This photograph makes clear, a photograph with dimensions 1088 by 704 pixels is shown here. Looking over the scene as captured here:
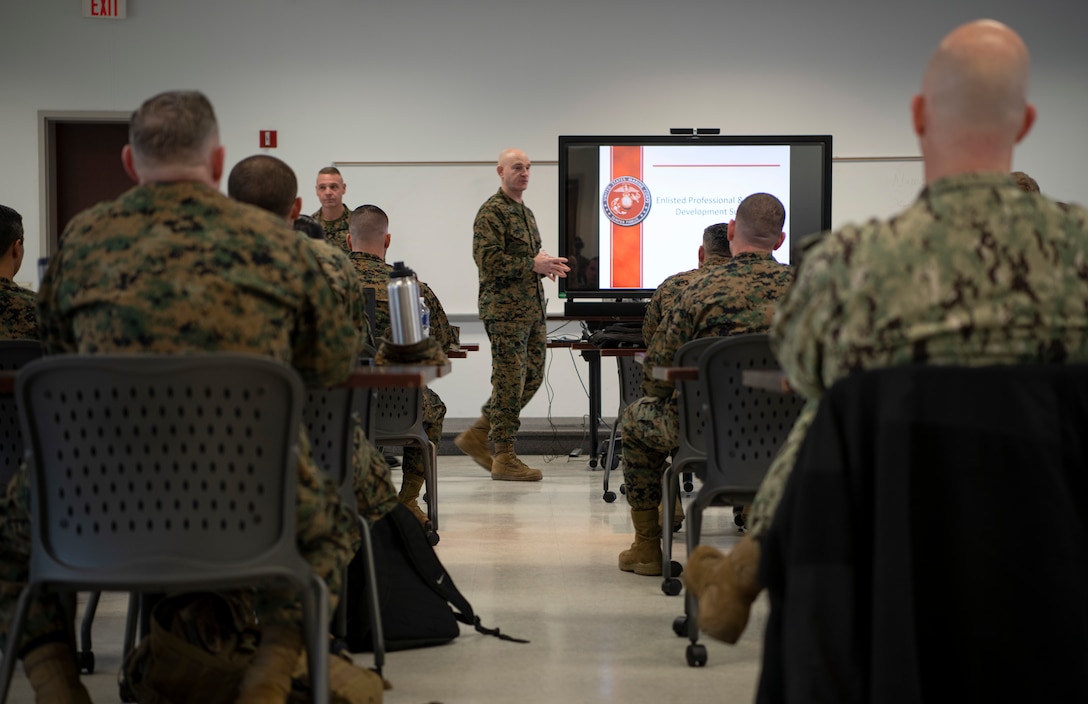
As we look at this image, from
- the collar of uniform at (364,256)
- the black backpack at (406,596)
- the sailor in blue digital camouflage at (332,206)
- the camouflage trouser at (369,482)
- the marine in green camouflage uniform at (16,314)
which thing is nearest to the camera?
the camouflage trouser at (369,482)

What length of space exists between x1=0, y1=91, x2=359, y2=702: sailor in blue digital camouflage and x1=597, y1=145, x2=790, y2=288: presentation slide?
5.21 m

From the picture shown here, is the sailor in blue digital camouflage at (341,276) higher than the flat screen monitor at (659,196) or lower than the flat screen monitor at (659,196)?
lower

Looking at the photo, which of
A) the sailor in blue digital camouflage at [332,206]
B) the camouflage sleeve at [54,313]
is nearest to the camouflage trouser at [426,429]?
the sailor in blue digital camouflage at [332,206]

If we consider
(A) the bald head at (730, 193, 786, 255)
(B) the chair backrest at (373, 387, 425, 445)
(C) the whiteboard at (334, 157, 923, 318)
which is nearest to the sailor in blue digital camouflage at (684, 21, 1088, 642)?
(A) the bald head at (730, 193, 786, 255)

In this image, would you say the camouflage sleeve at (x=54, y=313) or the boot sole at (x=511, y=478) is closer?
the camouflage sleeve at (x=54, y=313)

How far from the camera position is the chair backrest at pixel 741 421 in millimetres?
2654

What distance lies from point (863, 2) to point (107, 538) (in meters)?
7.74

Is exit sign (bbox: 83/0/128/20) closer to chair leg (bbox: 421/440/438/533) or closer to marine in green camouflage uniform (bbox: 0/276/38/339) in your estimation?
chair leg (bbox: 421/440/438/533)

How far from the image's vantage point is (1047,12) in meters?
8.20

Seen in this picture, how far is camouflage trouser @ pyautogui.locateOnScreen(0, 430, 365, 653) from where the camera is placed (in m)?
1.81

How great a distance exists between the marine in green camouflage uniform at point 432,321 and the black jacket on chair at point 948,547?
3.17 meters

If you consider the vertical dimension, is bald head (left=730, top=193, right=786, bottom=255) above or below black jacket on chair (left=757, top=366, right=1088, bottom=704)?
above

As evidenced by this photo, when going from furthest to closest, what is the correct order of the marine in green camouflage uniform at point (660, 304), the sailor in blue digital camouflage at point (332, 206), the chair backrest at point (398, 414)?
the sailor in blue digital camouflage at point (332, 206), the marine in green camouflage uniform at point (660, 304), the chair backrest at point (398, 414)

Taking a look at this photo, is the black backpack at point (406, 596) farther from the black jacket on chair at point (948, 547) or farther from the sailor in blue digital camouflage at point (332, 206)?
the sailor in blue digital camouflage at point (332, 206)
